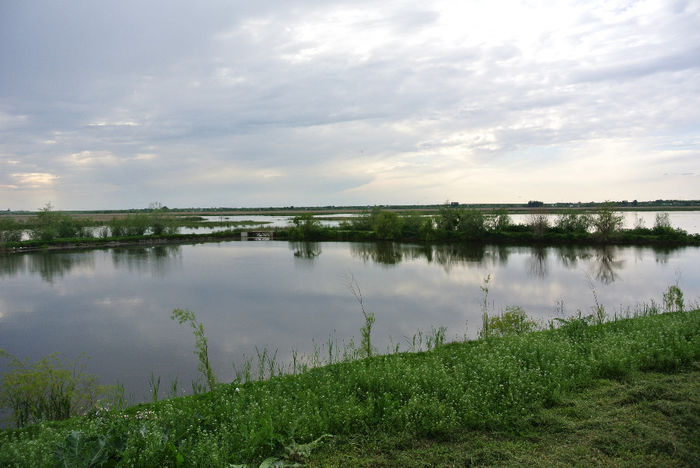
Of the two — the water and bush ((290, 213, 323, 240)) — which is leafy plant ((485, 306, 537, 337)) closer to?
the water

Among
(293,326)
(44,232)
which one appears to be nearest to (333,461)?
(293,326)

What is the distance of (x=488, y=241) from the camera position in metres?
33.6

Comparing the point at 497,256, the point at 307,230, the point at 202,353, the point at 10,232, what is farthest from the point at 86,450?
the point at 10,232

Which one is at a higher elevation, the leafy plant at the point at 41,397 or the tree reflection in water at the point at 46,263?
the tree reflection in water at the point at 46,263

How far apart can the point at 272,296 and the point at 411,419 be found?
37.8 ft

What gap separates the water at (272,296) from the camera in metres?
9.46

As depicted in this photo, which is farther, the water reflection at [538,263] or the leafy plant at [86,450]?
the water reflection at [538,263]

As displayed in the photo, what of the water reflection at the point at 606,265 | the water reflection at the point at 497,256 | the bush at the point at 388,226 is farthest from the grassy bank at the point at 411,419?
the bush at the point at 388,226

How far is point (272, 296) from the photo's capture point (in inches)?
585

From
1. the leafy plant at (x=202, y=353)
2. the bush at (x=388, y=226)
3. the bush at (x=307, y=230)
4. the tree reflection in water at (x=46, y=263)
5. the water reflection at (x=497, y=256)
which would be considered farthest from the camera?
the bush at (x=307, y=230)

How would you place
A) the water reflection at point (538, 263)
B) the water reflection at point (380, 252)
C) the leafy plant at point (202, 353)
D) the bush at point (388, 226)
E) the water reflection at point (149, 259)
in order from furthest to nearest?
the bush at point (388, 226) < the water reflection at point (380, 252) < the water reflection at point (149, 259) < the water reflection at point (538, 263) < the leafy plant at point (202, 353)

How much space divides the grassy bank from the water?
3403 millimetres

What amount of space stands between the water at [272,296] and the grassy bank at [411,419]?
340 centimetres

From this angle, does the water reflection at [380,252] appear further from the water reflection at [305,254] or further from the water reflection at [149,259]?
the water reflection at [149,259]
